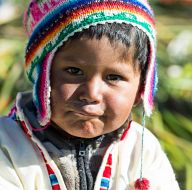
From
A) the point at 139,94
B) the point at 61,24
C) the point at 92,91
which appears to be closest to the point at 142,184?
the point at 139,94

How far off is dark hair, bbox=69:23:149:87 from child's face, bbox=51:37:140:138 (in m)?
0.02

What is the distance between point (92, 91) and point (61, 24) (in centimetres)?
23

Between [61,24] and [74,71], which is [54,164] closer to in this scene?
[74,71]

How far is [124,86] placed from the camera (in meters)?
2.09

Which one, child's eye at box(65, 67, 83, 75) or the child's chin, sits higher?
child's eye at box(65, 67, 83, 75)

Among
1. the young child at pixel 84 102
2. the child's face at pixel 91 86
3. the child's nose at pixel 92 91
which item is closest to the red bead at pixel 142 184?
the young child at pixel 84 102

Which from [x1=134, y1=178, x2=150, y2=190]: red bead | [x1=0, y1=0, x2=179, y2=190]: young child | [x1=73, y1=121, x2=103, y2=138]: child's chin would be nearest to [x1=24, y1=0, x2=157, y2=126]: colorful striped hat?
[x1=0, y1=0, x2=179, y2=190]: young child

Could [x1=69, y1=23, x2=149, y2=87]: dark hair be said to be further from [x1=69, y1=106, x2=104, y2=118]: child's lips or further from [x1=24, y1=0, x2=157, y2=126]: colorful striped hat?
[x1=69, y1=106, x2=104, y2=118]: child's lips

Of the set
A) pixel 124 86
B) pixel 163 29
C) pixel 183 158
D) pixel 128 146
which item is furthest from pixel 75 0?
pixel 163 29

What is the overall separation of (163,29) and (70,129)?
2.74 m

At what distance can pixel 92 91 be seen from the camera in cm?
200

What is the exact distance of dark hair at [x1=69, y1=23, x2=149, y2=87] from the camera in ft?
6.61

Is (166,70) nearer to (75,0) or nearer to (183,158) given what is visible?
(183,158)

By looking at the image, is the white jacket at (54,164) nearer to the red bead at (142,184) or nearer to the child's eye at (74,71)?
the red bead at (142,184)
